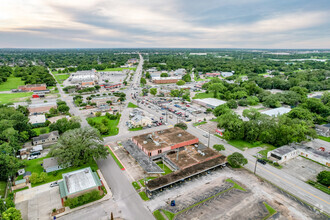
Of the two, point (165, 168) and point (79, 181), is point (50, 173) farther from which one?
point (165, 168)

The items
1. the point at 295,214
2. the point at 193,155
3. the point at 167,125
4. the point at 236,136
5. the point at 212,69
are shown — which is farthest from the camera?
the point at 212,69

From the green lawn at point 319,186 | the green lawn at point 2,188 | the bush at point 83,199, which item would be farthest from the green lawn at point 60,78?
the green lawn at point 319,186

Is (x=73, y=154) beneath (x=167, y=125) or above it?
above

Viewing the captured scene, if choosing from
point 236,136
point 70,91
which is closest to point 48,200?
point 236,136

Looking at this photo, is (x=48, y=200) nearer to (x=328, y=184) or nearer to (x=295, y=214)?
(x=295, y=214)

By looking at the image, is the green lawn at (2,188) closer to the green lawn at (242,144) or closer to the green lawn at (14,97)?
the green lawn at (242,144)

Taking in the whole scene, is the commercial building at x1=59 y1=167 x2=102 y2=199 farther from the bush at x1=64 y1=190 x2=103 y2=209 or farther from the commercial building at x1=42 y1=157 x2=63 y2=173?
the commercial building at x1=42 y1=157 x2=63 y2=173

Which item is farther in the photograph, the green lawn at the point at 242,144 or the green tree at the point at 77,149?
the green lawn at the point at 242,144

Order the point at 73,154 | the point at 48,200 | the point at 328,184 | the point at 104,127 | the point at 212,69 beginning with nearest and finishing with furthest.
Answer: the point at 48,200 < the point at 328,184 < the point at 73,154 < the point at 104,127 < the point at 212,69
